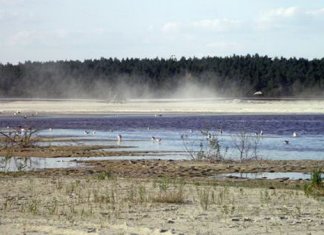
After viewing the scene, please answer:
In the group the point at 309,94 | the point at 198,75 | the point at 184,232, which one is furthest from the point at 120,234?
the point at 198,75

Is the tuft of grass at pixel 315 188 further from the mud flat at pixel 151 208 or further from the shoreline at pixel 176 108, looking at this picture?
the shoreline at pixel 176 108

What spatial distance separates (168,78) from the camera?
109 metres

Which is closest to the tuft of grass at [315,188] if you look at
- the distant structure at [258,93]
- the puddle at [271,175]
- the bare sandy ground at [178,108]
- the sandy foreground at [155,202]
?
the sandy foreground at [155,202]

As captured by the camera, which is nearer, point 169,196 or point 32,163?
point 169,196

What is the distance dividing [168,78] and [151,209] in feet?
311

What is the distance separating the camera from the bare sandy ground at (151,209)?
39.5 feet

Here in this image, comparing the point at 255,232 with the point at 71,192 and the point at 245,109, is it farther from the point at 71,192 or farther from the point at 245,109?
the point at 245,109

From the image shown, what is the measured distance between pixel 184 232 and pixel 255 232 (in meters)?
1.05

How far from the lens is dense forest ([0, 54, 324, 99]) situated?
98.7 meters

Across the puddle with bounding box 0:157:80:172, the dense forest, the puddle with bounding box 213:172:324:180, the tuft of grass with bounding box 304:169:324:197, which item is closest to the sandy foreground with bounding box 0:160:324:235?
the tuft of grass with bounding box 304:169:324:197

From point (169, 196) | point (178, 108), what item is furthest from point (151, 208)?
point (178, 108)

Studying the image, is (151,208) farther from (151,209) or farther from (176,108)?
(176,108)

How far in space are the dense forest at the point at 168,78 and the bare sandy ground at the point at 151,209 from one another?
3071 inches

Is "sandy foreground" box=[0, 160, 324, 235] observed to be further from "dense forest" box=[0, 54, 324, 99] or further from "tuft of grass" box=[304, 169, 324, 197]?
"dense forest" box=[0, 54, 324, 99]
